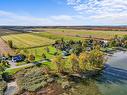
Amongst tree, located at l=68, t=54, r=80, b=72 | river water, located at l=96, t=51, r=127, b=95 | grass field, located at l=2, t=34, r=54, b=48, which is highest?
tree, located at l=68, t=54, r=80, b=72

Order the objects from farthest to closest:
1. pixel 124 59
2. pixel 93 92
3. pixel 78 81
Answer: pixel 124 59, pixel 78 81, pixel 93 92

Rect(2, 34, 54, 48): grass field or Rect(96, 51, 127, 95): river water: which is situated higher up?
Rect(96, 51, 127, 95): river water

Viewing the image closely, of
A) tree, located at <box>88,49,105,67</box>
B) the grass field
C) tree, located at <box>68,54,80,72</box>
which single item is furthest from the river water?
the grass field

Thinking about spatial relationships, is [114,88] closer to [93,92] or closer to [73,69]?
[93,92]

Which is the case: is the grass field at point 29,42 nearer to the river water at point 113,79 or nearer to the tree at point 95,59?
the river water at point 113,79

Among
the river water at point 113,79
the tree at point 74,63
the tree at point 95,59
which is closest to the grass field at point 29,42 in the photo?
the river water at point 113,79

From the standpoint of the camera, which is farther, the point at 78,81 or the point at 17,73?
the point at 17,73

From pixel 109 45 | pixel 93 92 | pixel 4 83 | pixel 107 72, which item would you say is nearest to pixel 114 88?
pixel 93 92

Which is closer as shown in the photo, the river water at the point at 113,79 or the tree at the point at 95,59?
the river water at the point at 113,79

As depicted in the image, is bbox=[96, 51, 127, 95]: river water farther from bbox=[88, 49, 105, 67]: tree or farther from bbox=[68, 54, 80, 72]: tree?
bbox=[68, 54, 80, 72]: tree

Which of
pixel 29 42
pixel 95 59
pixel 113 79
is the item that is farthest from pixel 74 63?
pixel 29 42

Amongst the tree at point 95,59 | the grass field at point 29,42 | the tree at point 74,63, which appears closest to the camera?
the tree at point 74,63
